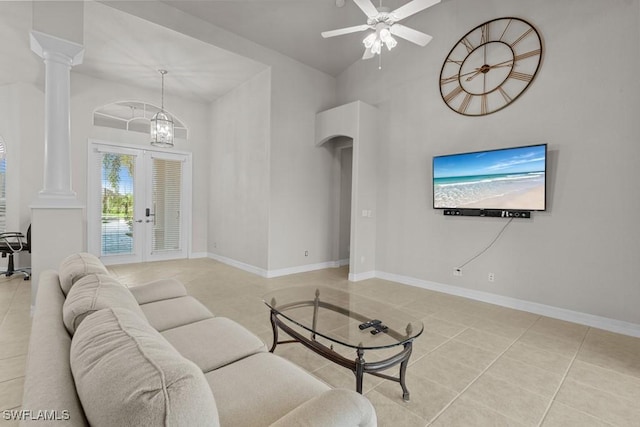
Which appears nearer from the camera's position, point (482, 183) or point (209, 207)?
point (482, 183)

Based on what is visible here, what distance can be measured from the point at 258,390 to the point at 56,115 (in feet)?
12.2

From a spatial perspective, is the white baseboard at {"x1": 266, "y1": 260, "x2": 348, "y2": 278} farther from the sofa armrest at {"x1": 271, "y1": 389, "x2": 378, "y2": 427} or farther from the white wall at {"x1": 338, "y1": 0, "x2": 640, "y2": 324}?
the sofa armrest at {"x1": 271, "y1": 389, "x2": 378, "y2": 427}

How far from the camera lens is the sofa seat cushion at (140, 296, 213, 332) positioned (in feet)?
6.46

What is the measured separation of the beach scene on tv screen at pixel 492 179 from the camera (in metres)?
3.58

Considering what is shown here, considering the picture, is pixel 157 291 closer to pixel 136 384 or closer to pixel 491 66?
pixel 136 384

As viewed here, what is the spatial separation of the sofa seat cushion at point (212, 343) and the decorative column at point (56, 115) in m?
2.59

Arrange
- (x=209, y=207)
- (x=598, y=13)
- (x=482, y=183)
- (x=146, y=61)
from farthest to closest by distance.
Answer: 1. (x=209, y=207)
2. (x=146, y=61)
3. (x=482, y=183)
4. (x=598, y=13)

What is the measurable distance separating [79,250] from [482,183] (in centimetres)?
481

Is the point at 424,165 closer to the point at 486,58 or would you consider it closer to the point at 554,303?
the point at 486,58

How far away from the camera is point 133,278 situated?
5004mm

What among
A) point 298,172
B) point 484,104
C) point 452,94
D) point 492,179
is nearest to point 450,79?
point 452,94

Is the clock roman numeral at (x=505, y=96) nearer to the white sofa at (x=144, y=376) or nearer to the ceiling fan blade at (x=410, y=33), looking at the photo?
the ceiling fan blade at (x=410, y=33)

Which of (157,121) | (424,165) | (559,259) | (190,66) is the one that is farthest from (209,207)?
(559,259)

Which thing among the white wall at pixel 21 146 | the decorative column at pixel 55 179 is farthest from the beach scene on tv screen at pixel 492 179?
the white wall at pixel 21 146
